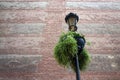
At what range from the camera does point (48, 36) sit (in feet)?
33.2

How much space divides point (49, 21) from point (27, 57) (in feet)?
6.02

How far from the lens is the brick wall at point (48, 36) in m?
9.01

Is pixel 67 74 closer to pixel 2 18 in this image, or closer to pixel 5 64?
pixel 5 64

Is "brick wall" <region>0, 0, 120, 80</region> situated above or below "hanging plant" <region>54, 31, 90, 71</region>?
below

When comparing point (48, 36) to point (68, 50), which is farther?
point (48, 36)

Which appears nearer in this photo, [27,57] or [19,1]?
[27,57]

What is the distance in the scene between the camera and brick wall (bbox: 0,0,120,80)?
9.01m

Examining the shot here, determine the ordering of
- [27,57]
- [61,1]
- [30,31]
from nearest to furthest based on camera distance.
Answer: [27,57], [30,31], [61,1]

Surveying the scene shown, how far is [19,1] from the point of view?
11.4 m

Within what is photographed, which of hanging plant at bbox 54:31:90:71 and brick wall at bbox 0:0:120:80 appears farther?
brick wall at bbox 0:0:120:80

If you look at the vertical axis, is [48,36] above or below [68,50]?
below

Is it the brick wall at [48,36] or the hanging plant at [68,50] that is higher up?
the hanging plant at [68,50]

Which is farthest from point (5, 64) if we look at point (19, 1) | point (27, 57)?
point (19, 1)

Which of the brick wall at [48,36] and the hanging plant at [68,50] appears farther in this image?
the brick wall at [48,36]
